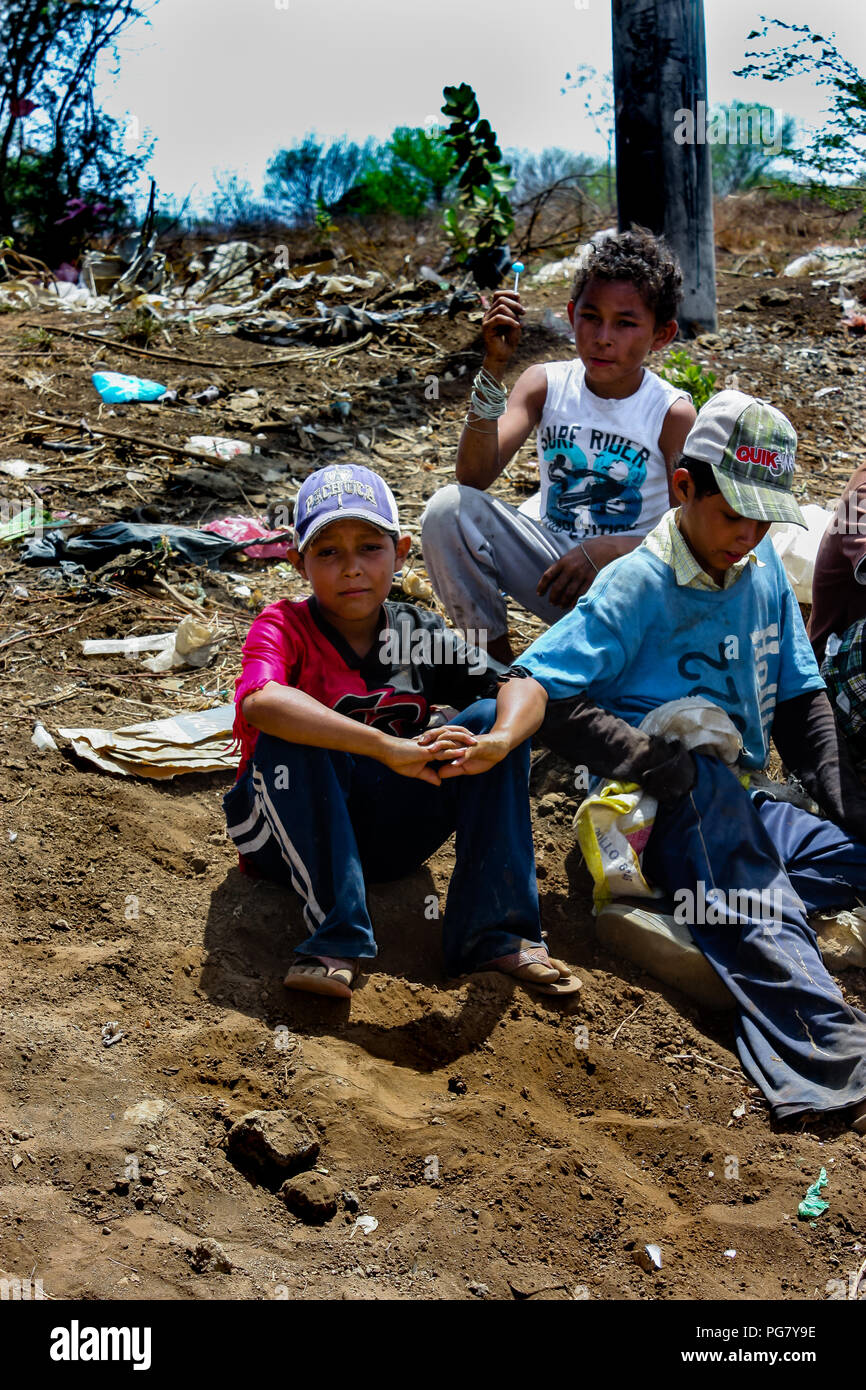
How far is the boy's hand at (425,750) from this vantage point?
247 cm

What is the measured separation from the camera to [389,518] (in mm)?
2707

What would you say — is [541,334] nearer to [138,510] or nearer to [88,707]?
[138,510]

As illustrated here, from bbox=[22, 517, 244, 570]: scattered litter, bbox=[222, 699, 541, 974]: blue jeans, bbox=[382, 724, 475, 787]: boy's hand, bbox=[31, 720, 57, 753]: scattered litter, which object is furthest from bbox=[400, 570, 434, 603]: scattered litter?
bbox=[382, 724, 475, 787]: boy's hand

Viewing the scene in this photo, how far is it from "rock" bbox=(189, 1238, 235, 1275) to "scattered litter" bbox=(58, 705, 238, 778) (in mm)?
1655

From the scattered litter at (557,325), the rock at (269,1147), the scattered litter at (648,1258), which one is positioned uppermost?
the scattered litter at (557,325)

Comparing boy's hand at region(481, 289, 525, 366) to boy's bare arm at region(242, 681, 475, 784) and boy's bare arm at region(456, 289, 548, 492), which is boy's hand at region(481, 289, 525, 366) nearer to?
boy's bare arm at region(456, 289, 548, 492)

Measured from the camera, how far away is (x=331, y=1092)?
2.29 meters

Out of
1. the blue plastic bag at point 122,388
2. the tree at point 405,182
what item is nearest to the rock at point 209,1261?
the blue plastic bag at point 122,388

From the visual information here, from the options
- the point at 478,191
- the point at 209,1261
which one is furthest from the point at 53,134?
the point at 209,1261

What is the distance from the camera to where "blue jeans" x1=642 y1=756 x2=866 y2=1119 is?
95.1 inches

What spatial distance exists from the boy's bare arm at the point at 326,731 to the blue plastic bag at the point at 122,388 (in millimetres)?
4034

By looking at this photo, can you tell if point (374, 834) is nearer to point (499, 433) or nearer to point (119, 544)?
point (499, 433)

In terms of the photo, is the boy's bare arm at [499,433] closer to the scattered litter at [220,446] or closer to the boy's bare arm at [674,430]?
the boy's bare arm at [674,430]

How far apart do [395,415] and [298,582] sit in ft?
6.09
